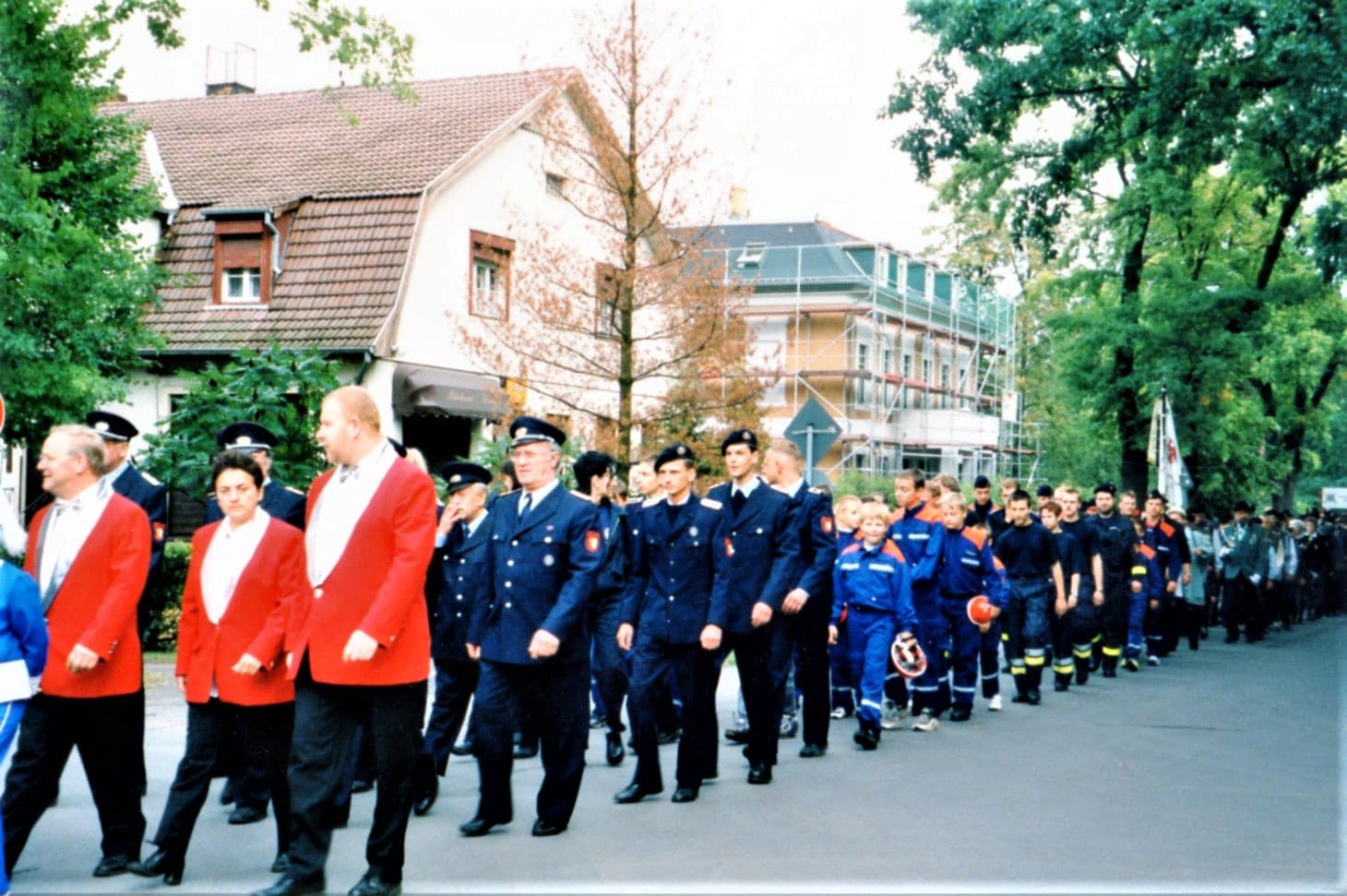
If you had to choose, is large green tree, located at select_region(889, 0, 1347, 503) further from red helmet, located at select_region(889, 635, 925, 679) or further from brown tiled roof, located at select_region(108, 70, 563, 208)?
brown tiled roof, located at select_region(108, 70, 563, 208)

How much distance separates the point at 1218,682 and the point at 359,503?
13683mm

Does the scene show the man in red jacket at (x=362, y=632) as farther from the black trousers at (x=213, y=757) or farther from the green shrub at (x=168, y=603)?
the green shrub at (x=168, y=603)

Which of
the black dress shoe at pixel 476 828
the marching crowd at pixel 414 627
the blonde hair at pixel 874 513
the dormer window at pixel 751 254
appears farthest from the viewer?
the dormer window at pixel 751 254

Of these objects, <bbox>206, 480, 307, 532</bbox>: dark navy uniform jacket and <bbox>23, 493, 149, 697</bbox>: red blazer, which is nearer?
<bbox>23, 493, 149, 697</bbox>: red blazer

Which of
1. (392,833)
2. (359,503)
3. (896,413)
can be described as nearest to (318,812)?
(392,833)

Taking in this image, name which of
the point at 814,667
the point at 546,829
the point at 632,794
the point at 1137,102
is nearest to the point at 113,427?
the point at 546,829

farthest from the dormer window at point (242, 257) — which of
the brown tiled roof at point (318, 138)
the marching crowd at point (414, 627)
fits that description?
the marching crowd at point (414, 627)

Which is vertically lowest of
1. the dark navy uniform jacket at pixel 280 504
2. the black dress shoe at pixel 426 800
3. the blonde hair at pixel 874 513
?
the black dress shoe at pixel 426 800

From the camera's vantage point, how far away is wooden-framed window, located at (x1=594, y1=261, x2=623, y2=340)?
20.5m

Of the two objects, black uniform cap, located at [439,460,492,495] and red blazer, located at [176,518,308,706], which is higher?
black uniform cap, located at [439,460,492,495]

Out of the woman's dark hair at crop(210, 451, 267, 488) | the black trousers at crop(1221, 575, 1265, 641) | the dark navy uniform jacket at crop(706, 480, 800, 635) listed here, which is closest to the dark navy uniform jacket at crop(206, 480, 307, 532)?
the woman's dark hair at crop(210, 451, 267, 488)

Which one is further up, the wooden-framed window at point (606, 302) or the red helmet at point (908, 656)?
the wooden-framed window at point (606, 302)

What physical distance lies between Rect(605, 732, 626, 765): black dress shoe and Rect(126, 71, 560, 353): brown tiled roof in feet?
52.7

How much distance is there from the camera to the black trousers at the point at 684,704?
9.27 meters
